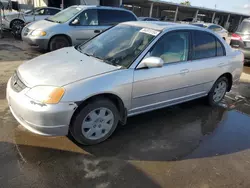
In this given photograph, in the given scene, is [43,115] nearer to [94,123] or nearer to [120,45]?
[94,123]

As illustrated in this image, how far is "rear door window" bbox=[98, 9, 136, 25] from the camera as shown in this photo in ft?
27.8

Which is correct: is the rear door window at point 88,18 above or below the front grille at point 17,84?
above

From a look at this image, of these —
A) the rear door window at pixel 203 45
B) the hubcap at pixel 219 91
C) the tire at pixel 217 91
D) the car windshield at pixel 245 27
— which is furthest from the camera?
the car windshield at pixel 245 27

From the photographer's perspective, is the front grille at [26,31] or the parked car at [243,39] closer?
the front grille at [26,31]

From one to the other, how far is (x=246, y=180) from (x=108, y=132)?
189 cm

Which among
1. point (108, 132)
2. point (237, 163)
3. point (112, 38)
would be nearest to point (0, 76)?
point (112, 38)

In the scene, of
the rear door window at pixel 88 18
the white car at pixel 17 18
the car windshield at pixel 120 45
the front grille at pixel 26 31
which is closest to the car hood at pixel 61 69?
the car windshield at pixel 120 45

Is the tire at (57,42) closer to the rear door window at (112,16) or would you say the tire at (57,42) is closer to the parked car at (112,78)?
the rear door window at (112,16)

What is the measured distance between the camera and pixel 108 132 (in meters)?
3.31

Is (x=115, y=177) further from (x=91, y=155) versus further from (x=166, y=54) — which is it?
(x=166, y=54)

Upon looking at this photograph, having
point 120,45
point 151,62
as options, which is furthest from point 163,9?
point 151,62

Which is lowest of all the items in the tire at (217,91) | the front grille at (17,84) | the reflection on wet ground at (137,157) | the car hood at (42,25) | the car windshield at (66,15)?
the reflection on wet ground at (137,157)

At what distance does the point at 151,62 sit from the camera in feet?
10.7

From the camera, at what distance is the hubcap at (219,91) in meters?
4.85
